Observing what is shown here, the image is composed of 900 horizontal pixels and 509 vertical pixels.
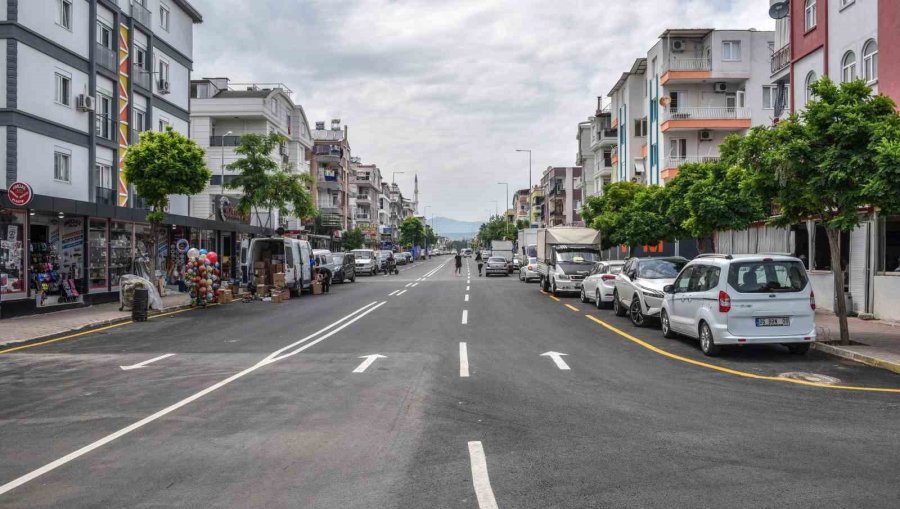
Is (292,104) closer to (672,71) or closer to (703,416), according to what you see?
→ (672,71)

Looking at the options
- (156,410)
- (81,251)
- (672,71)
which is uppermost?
(672,71)

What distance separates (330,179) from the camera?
2938 inches

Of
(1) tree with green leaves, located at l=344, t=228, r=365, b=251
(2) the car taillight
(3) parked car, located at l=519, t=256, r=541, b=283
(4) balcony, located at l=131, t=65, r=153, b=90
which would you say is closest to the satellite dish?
(3) parked car, located at l=519, t=256, r=541, b=283

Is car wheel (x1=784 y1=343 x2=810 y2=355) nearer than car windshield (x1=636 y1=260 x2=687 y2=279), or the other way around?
car wheel (x1=784 y1=343 x2=810 y2=355)

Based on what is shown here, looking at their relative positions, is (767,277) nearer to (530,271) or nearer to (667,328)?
(667,328)

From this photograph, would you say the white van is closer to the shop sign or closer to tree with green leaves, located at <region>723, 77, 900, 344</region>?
the shop sign

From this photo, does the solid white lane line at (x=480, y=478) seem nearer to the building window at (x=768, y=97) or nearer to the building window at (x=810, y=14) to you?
the building window at (x=810, y=14)

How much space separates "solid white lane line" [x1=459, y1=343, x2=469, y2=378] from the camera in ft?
33.1

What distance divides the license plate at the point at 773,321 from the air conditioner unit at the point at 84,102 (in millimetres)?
25984

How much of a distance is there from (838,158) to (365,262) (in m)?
44.9

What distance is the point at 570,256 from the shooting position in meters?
29.0

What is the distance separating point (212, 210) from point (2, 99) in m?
26.3

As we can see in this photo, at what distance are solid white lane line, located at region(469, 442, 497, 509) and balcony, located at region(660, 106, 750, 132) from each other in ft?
128

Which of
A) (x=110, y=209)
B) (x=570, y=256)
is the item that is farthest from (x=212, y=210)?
(x=570, y=256)
